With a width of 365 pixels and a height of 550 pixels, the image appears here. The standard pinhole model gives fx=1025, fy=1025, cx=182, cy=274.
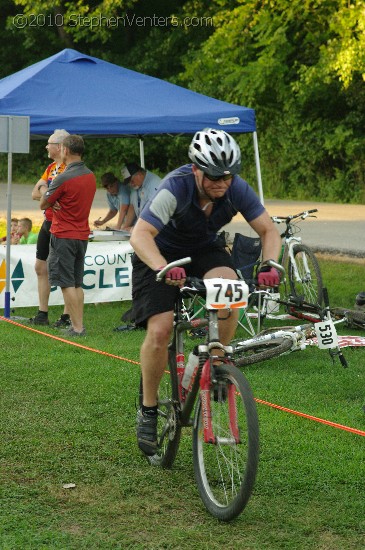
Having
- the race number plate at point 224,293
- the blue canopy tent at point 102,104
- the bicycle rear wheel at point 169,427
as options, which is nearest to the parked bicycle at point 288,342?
the bicycle rear wheel at point 169,427

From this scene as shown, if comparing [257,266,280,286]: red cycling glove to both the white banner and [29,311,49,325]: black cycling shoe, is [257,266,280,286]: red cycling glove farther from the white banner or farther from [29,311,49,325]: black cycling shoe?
the white banner

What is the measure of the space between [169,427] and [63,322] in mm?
5330

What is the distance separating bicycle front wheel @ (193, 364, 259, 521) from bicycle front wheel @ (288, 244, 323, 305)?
593 centimetres

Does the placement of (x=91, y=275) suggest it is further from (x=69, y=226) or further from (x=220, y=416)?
(x=220, y=416)

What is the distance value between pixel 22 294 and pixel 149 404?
5968 mm

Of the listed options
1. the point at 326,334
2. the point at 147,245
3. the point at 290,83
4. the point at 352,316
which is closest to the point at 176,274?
the point at 147,245

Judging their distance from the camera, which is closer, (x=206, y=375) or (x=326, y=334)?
(x=206, y=375)

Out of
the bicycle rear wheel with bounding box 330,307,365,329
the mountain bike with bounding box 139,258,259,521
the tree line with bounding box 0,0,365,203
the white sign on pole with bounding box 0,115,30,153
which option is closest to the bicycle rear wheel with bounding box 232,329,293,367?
the bicycle rear wheel with bounding box 330,307,365,329

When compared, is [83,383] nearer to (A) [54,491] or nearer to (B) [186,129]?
(A) [54,491]

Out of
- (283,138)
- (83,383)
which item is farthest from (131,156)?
(83,383)

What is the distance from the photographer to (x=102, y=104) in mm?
11609

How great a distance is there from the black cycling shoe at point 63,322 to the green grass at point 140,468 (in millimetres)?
1930

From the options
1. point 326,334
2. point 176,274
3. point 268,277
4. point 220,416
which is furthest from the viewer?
point 326,334

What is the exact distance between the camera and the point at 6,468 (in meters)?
5.33
